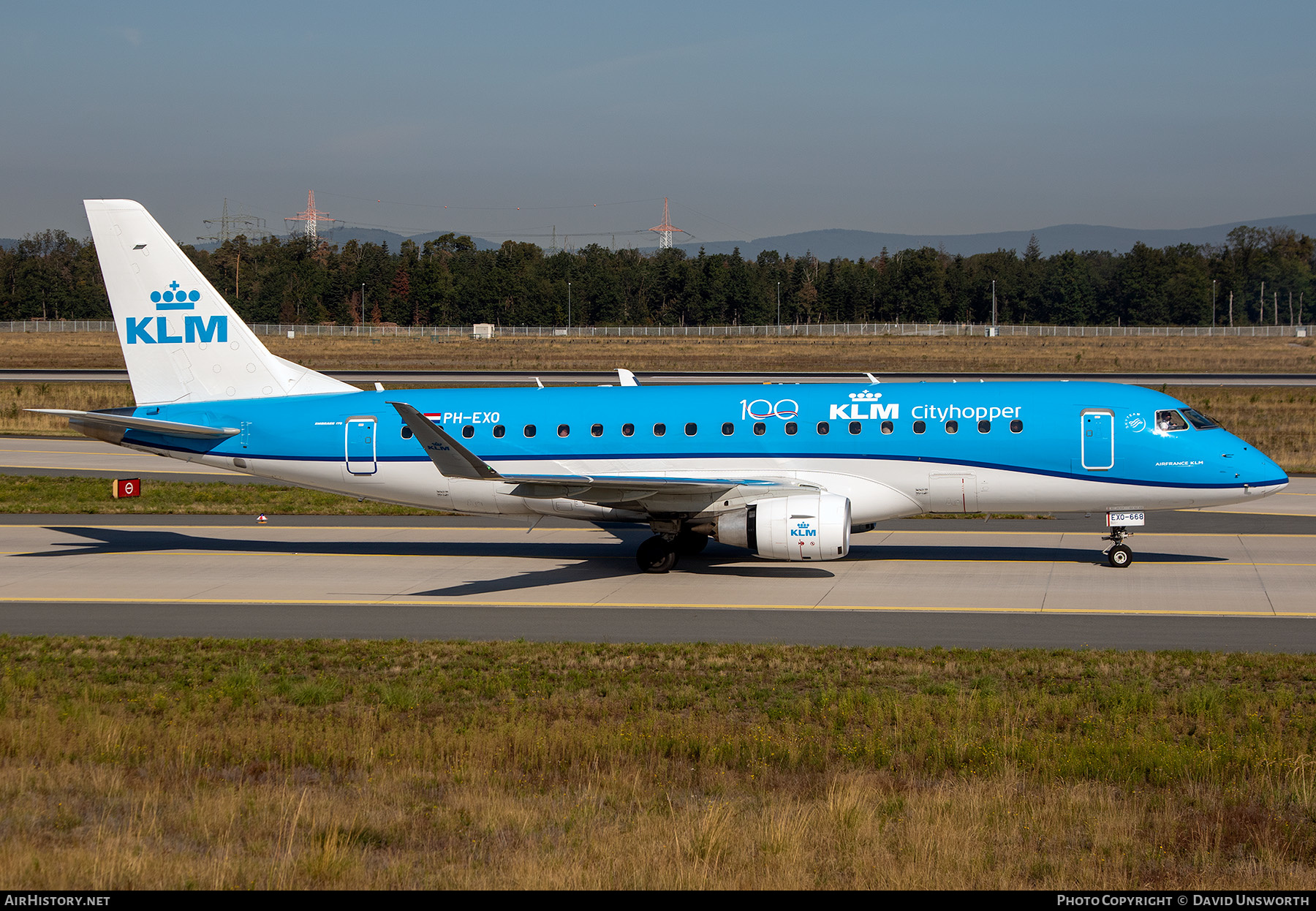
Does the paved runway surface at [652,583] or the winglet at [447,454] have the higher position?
the winglet at [447,454]

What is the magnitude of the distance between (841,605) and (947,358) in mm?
87692

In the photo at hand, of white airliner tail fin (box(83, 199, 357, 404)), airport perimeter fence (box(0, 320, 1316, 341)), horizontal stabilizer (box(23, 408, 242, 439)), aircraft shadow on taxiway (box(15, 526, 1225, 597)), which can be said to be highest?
airport perimeter fence (box(0, 320, 1316, 341))

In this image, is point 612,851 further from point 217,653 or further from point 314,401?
point 314,401

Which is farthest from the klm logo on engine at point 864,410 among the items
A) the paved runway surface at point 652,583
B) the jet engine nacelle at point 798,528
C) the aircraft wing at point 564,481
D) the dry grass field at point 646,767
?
the dry grass field at point 646,767

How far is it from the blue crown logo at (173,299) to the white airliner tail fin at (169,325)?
18 mm

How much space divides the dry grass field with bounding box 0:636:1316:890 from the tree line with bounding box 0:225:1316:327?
16829cm

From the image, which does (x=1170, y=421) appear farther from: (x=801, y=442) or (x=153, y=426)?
(x=153, y=426)

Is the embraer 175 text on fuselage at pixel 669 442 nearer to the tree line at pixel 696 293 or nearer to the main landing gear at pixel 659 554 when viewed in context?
the main landing gear at pixel 659 554

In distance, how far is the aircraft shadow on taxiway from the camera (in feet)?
83.5

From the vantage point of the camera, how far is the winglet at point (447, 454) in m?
21.8

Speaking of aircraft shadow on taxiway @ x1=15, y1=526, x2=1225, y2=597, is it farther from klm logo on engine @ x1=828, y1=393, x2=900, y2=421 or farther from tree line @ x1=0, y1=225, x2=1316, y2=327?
tree line @ x1=0, y1=225, x2=1316, y2=327

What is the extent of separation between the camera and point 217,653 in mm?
18438

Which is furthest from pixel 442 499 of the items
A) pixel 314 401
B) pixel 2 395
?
pixel 2 395

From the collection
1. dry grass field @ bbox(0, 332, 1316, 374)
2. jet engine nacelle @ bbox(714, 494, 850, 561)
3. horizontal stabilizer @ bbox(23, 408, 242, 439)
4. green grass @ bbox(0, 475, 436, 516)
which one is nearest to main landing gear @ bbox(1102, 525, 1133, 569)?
jet engine nacelle @ bbox(714, 494, 850, 561)
